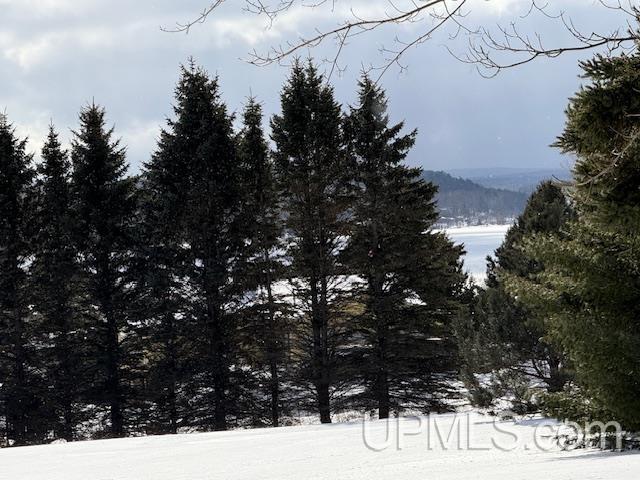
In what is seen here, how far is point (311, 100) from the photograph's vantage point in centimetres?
2217

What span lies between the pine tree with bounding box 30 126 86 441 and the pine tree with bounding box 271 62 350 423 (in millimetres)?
7871

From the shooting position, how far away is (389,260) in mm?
21016

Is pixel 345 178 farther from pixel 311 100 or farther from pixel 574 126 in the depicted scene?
pixel 574 126

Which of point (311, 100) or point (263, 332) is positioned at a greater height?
point (311, 100)

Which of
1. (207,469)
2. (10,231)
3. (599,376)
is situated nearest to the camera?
(207,469)

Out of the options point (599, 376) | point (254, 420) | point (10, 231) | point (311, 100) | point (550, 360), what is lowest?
point (254, 420)

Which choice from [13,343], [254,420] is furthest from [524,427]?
[13,343]

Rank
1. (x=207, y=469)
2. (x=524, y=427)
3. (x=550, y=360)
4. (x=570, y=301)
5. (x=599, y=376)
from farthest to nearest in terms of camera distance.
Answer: (x=550, y=360) < (x=524, y=427) < (x=570, y=301) < (x=599, y=376) < (x=207, y=469)

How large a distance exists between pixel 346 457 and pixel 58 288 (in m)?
18.5

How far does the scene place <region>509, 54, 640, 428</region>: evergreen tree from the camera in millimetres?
7391

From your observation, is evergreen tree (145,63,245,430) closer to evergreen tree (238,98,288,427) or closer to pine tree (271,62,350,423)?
evergreen tree (238,98,288,427)

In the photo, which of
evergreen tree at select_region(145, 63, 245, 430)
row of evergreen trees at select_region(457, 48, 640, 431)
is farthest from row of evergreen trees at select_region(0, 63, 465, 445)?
row of evergreen trees at select_region(457, 48, 640, 431)

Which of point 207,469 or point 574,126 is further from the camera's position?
point 574,126

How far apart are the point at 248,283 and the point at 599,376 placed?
50.3ft
